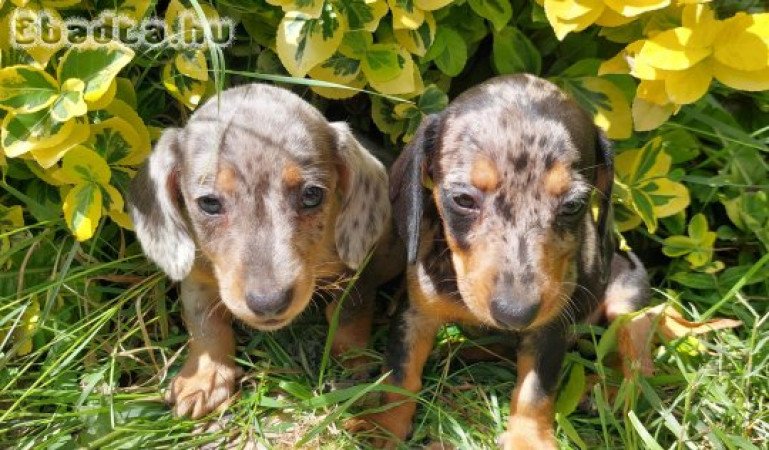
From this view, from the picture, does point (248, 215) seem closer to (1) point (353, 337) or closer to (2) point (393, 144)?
(1) point (353, 337)

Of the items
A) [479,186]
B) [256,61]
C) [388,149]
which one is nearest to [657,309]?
[479,186]

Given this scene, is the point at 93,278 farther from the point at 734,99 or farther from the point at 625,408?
the point at 734,99

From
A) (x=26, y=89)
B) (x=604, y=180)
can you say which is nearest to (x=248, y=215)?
(x=26, y=89)

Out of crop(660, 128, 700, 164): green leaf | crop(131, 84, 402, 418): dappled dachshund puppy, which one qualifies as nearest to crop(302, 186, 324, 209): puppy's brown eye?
crop(131, 84, 402, 418): dappled dachshund puppy

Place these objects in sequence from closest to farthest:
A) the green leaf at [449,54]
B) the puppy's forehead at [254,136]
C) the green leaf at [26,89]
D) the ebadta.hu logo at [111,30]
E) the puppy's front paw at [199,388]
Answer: the puppy's forehead at [254,136]
the green leaf at [26,89]
the ebadta.hu logo at [111,30]
the puppy's front paw at [199,388]
the green leaf at [449,54]

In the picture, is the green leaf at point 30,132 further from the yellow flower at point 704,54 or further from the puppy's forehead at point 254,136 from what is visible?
the yellow flower at point 704,54

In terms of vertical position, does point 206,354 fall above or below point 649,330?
below

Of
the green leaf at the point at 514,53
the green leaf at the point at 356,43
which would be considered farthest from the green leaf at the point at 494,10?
the green leaf at the point at 356,43
